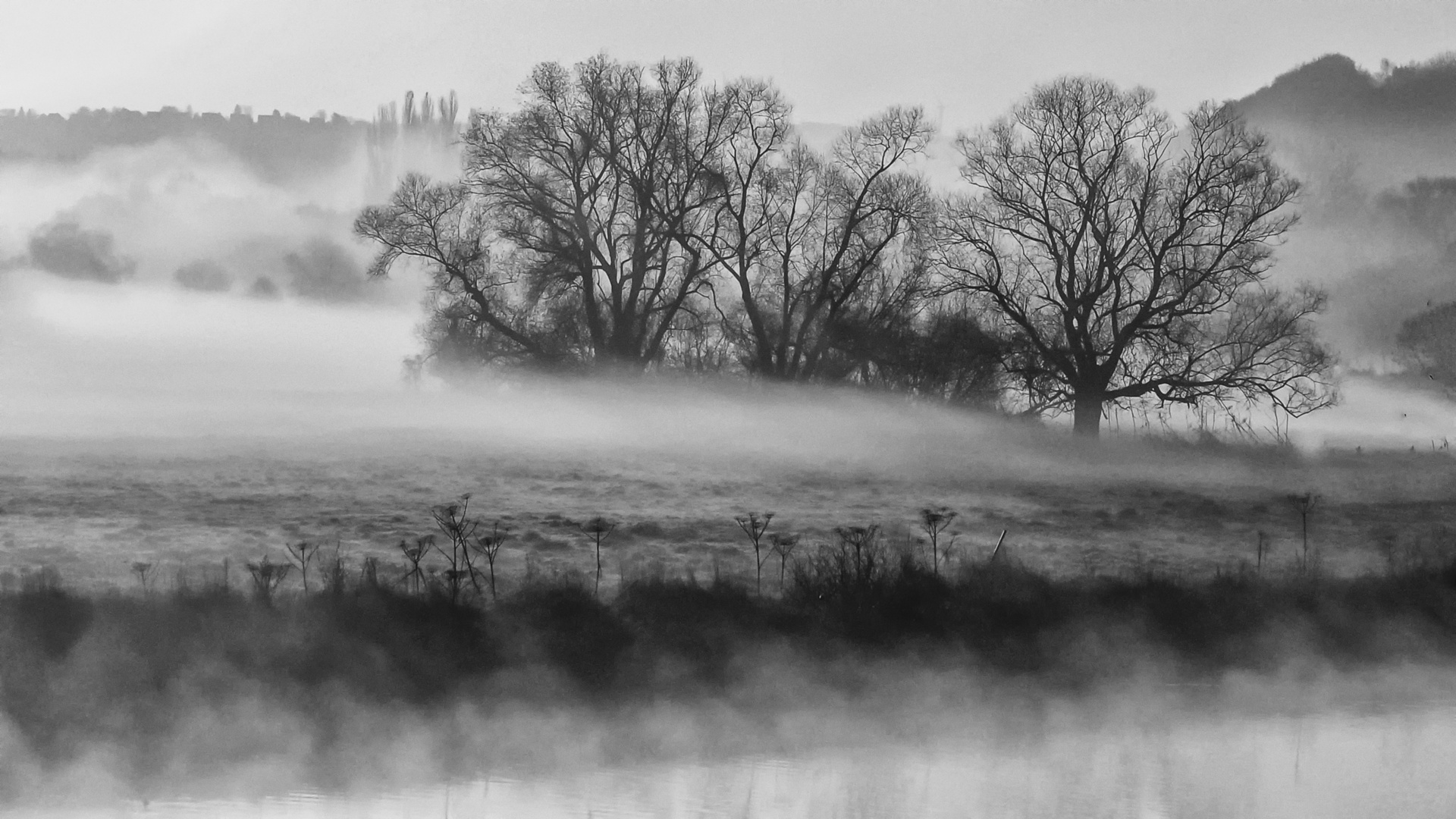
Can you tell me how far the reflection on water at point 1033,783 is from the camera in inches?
295

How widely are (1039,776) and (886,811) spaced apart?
3.90 feet

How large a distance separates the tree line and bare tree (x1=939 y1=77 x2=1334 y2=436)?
0.02m

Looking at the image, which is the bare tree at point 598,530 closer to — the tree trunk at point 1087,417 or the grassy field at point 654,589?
the grassy field at point 654,589

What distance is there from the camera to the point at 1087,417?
1038cm

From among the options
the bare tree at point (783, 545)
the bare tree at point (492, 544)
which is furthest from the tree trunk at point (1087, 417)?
the bare tree at point (492, 544)

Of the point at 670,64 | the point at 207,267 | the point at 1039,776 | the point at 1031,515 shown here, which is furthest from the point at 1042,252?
the point at 207,267

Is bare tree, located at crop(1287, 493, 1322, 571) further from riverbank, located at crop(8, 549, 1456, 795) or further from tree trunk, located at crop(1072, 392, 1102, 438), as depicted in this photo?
tree trunk, located at crop(1072, 392, 1102, 438)

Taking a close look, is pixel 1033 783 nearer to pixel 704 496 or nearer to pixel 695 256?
pixel 704 496

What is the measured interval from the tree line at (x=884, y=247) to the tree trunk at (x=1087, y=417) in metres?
0.02

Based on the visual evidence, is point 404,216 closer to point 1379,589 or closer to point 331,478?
point 331,478

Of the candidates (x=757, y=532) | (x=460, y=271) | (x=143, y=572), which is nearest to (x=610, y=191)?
(x=460, y=271)

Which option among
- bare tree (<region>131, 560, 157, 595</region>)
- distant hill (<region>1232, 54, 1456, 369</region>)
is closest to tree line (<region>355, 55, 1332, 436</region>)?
distant hill (<region>1232, 54, 1456, 369</region>)

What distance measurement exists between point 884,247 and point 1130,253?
6.32 ft

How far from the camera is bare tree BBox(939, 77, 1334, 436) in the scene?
10672 millimetres
